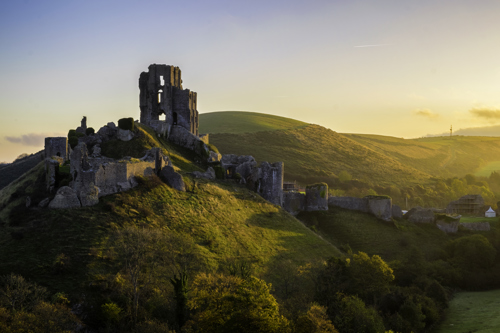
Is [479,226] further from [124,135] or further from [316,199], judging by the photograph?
[124,135]

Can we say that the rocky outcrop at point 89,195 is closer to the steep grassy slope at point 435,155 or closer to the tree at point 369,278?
the tree at point 369,278

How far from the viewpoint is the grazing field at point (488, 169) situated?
152 meters

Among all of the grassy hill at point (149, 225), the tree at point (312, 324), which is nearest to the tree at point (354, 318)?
the tree at point (312, 324)

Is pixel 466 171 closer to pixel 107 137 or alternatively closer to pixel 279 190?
pixel 279 190

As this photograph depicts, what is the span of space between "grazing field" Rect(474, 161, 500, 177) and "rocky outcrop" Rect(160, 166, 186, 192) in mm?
133043

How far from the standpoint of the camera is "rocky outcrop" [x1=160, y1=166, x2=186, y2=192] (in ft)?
147

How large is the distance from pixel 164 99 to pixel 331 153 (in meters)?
78.8

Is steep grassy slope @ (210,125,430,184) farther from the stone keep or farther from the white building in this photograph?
the stone keep

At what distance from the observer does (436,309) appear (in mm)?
38094

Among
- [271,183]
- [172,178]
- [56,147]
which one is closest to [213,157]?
[271,183]

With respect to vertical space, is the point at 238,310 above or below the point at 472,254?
above

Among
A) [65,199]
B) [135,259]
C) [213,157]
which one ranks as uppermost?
[213,157]

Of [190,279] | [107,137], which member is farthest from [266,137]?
[190,279]

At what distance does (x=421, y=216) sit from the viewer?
65500 mm
